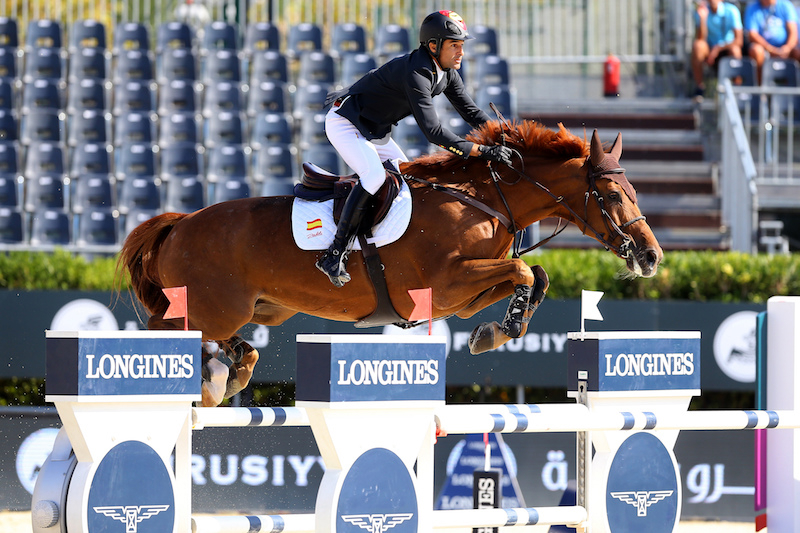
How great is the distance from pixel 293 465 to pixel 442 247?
271 cm

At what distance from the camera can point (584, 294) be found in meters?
4.15

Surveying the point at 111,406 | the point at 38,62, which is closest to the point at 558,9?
the point at 38,62

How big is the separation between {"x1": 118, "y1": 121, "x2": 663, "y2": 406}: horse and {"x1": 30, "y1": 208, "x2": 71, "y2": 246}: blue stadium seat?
5.01m

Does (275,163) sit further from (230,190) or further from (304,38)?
(304,38)

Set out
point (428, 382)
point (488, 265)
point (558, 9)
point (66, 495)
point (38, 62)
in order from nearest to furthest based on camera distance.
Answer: point (66, 495)
point (428, 382)
point (488, 265)
point (38, 62)
point (558, 9)

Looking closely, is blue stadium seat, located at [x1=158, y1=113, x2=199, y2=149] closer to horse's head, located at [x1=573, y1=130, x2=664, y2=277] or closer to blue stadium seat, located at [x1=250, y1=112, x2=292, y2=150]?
blue stadium seat, located at [x1=250, y1=112, x2=292, y2=150]

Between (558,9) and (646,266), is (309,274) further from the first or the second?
(558,9)

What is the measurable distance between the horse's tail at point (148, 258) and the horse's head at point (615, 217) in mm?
2068

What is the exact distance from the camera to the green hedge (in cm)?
724

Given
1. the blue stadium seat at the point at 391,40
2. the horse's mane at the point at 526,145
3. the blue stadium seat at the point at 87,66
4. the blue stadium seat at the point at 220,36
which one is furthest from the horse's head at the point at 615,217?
the blue stadium seat at the point at 87,66

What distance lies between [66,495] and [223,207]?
2.10m

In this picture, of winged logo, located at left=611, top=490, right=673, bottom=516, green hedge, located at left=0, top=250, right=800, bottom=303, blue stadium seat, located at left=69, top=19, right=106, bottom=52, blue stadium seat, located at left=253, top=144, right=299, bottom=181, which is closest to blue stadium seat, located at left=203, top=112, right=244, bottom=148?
blue stadium seat, located at left=253, top=144, right=299, bottom=181

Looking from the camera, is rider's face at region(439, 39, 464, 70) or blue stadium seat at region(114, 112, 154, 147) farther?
blue stadium seat at region(114, 112, 154, 147)

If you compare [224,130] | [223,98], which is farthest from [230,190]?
[223,98]
